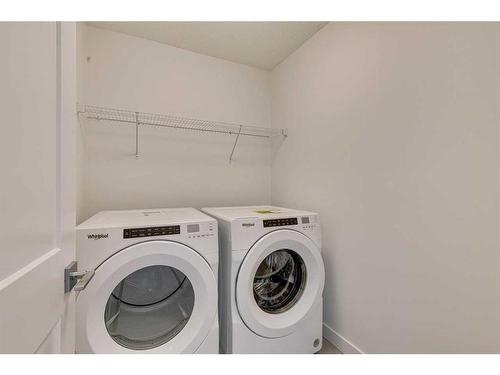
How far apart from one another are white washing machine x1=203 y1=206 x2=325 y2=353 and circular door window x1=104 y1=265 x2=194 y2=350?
249 millimetres

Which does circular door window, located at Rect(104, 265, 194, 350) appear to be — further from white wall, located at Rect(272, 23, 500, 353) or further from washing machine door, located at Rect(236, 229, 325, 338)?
white wall, located at Rect(272, 23, 500, 353)

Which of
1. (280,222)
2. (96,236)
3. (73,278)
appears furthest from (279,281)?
(73,278)

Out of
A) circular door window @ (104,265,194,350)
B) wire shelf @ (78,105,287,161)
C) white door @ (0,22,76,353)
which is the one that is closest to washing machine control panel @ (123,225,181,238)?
circular door window @ (104,265,194,350)

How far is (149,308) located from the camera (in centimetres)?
142

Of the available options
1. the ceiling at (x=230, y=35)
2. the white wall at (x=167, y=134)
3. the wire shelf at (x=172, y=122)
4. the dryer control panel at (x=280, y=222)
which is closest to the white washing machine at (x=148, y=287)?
the dryer control panel at (x=280, y=222)

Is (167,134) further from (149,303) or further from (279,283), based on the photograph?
(279,283)

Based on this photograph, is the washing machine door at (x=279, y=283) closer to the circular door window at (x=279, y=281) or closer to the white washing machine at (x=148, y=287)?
the circular door window at (x=279, y=281)

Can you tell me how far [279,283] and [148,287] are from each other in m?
0.86

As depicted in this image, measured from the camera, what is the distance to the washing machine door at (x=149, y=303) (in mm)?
1016

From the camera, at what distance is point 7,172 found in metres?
0.40

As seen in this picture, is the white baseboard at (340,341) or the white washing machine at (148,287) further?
the white baseboard at (340,341)

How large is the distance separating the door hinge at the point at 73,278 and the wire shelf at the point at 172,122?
4.07 feet
